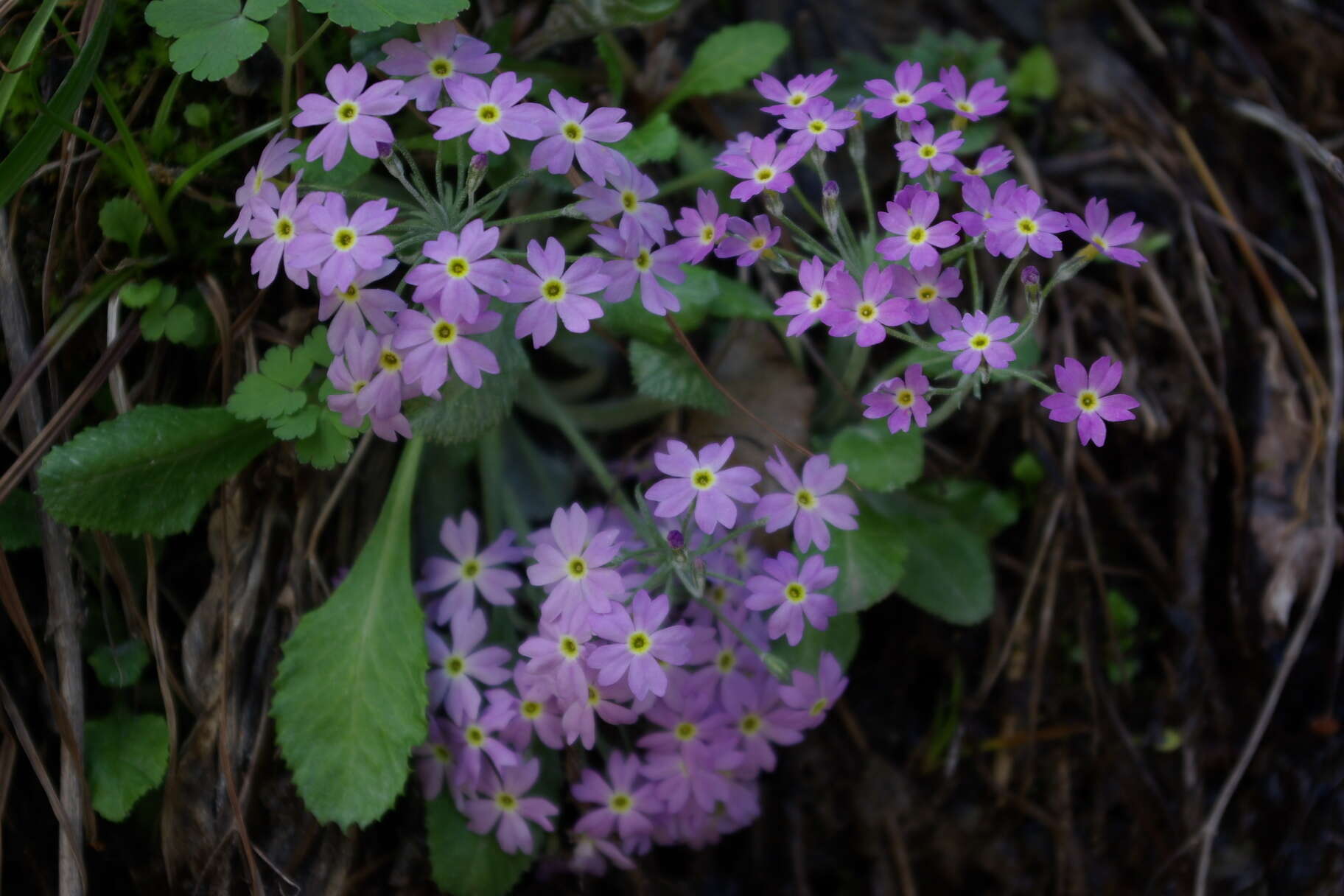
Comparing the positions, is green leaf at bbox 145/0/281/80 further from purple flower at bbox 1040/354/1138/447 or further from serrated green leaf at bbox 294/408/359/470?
purple flower at bbox 1040/354/1138/447

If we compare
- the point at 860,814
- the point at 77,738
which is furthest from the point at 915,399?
the point at 77,738

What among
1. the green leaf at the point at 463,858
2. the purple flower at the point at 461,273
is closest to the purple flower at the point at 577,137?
the purple flower at the point at 461,273

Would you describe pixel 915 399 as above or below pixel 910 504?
above

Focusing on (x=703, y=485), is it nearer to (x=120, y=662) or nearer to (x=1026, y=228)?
(x=1026, y=228)

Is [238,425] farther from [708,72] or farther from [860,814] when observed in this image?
[860,814]

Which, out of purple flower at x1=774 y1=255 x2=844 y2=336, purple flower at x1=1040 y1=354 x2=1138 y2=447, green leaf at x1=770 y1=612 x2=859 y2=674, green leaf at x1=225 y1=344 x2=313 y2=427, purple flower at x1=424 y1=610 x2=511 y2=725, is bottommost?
green leaf at x1=770 y1=612 x2=859 y2=674

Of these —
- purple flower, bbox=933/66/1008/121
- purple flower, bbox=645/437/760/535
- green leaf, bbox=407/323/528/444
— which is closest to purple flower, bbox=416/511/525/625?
green leaf, bbox=407/323/528/444
